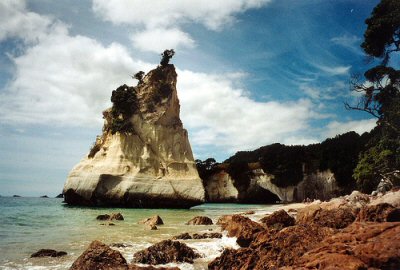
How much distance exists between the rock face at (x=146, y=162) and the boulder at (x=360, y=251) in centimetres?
2937

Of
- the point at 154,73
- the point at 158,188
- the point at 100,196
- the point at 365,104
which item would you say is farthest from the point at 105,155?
the point at 365,104

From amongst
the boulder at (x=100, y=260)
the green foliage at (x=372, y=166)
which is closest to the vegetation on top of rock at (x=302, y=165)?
the green foliage at (x=372, y=166)

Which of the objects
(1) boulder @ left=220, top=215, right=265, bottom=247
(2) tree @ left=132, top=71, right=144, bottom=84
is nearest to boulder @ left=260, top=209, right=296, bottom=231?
(1) boulder @ left=220, top=215, right=265, bottom=247

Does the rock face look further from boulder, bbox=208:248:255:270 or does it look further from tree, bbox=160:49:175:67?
boulder, bbox=208:248:255:270

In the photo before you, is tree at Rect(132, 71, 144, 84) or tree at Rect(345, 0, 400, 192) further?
tree at Rect(132, 71, 144, 84)

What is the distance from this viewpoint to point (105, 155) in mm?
35688

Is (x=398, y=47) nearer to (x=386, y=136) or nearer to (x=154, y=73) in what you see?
(x=386, y=136)

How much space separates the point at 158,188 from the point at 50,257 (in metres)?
25.7

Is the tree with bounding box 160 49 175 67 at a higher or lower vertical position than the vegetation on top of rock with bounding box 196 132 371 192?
higher

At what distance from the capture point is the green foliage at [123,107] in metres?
36.8

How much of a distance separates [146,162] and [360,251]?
32126 millimetres

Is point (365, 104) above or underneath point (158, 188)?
above

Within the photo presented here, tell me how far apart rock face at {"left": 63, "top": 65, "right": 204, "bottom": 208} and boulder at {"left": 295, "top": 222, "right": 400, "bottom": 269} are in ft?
96.4

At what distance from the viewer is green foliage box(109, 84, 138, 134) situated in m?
36.8
